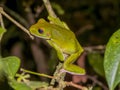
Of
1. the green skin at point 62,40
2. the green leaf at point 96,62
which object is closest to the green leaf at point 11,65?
the green skin at point 62,40

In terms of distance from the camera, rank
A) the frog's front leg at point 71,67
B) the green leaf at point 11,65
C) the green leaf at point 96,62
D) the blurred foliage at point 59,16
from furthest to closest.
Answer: the blurred foliage at point 59,16 < the green leaf at point 96,62 < the frog's front leg at point 71,67 < the green leaf at point 11,65

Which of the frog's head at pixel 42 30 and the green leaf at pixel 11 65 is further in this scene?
the frog's head at pixel 42 30

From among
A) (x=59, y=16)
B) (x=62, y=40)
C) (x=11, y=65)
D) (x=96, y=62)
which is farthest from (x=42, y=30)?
(x=59, y=16)

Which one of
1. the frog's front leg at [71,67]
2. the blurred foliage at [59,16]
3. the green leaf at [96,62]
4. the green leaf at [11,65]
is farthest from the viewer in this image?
the blurred foliage at [59,16]

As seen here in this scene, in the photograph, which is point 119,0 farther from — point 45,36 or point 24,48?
point 45,36

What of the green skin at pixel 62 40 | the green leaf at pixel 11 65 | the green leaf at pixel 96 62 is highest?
the green skin at pixel 62 40

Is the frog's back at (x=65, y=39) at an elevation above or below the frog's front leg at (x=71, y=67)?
above

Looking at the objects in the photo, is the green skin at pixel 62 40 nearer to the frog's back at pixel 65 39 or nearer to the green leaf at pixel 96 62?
the frog's back at pixel 65 39
